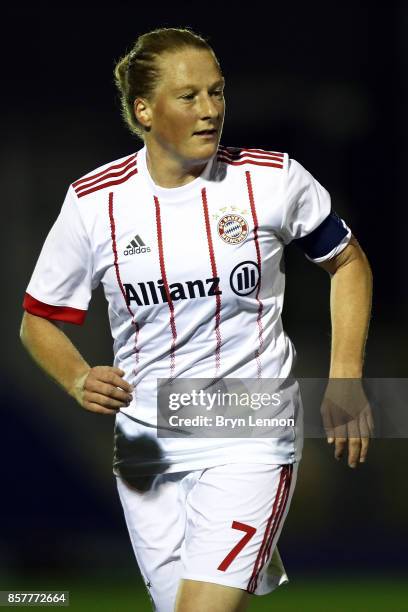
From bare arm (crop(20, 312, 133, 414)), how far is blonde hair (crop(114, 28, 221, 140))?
60 centimetres

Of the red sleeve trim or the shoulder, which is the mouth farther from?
the red sleeve trim

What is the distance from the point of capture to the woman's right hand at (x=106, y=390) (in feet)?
10.6

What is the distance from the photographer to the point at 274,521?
340 centimetres

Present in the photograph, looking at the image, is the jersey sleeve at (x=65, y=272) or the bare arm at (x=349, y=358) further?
the jersey sleeve at (x=65, y=272)

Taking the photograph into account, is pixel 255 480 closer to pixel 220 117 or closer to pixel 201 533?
pixel 201 533

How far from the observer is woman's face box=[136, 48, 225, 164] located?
344 centimetres

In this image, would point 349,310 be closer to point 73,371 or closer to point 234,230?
point 234,230

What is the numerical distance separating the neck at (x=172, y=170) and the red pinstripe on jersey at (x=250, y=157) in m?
0.07

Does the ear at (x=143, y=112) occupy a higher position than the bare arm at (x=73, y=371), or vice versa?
the ear at (x=143, y=112)

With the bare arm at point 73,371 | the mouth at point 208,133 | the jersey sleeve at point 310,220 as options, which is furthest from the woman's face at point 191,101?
the bare arm at point 73,371

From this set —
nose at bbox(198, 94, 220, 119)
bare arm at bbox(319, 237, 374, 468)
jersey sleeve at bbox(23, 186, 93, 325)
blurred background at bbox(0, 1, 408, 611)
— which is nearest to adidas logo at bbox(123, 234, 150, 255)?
jersey sleeve at bbox(23, 186, 93, 325)

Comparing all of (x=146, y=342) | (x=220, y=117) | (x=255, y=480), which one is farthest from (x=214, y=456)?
(x=220, y=117)

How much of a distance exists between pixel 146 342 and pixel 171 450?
29 cm

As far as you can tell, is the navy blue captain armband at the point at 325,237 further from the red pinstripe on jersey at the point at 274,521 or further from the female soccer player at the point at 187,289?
the red pinstripe on jersey at the point at 274,521
